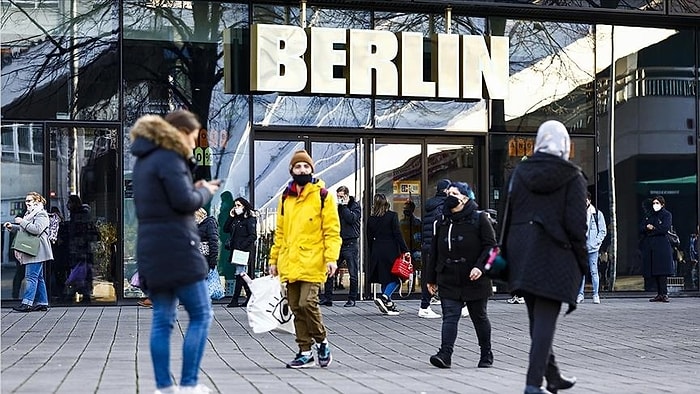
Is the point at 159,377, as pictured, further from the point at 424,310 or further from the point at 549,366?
the point at 424,310

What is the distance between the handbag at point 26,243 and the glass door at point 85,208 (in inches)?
44.2

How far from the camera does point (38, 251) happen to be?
17500mm

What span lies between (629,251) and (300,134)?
6337 millimetres

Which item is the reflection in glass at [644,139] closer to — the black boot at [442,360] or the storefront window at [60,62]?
the storefront window at [60,62]

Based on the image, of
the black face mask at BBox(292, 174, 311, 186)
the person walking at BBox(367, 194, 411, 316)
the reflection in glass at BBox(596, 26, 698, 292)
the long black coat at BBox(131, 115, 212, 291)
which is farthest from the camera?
the reflection in glass at BBox(596, 26, 698, 292)

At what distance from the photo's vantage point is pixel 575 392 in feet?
29.1

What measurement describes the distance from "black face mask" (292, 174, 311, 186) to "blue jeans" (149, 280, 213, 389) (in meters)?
2.83

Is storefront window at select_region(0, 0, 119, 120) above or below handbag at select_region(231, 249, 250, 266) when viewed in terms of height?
above

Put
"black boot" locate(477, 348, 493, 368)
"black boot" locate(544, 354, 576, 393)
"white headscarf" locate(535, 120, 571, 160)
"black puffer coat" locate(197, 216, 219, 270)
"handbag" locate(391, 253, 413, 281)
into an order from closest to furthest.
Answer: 1. "white headscarf" locate(535, 120, 571, 160)
2. "black boot" locate(544, 354, 576, 393)
3. "black boot" locate(477, 348, 493, 368)
4. "handbag" locate(391, 253, 413, 281)
5. "black puffer coat" locate(197, 216, 219, 270)

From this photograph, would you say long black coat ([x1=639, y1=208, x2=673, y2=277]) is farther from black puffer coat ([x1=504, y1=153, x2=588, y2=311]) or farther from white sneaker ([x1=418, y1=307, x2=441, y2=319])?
black puffer coat ([x1=504, y1=153, x2=588, y2=311])

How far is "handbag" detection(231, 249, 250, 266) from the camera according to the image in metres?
18.2

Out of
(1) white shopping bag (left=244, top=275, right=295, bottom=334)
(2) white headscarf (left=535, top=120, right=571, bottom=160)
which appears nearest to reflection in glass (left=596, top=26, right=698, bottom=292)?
(1) white shopping bag (left=244, top=275, right=295, bottom=334)

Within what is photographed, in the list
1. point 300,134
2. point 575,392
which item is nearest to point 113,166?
point 300,134

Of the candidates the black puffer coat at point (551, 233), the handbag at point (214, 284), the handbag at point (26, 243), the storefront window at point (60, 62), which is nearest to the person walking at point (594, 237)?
the handbag at point (214, 284)
